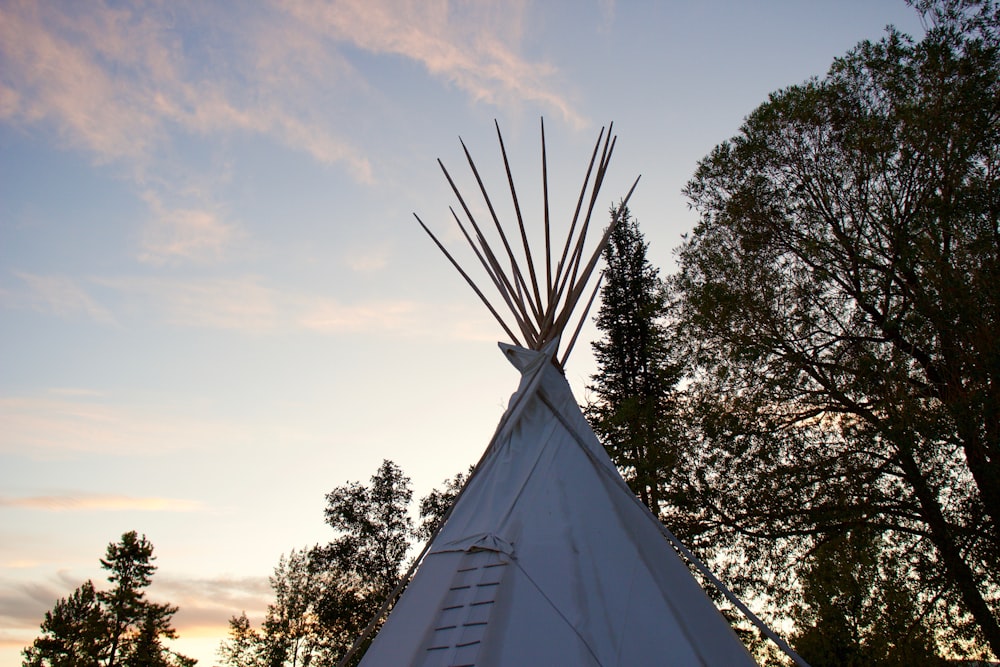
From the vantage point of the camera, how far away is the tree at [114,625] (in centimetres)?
1925

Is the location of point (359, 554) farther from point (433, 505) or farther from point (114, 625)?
point (114, 625)

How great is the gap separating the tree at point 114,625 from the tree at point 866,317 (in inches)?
753

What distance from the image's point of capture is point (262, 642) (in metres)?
21.0

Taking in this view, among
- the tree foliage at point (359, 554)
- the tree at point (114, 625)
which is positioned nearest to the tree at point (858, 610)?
the tree foliage at point (359, 554)

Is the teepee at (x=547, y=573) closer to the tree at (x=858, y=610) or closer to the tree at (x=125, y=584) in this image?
the tree at (x=858, y=610)

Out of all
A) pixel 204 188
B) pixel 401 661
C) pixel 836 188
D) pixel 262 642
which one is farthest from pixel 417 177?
pixel 262 642

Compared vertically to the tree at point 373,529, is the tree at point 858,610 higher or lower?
lower

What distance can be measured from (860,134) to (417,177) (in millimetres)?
5676

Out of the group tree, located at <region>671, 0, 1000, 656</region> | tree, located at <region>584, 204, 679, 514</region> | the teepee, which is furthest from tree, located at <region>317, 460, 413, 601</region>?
the teepee

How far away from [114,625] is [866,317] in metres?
22.6

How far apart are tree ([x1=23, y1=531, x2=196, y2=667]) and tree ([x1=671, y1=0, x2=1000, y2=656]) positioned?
19.1 metres

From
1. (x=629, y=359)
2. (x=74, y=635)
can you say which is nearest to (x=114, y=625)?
(x=74, y=635)

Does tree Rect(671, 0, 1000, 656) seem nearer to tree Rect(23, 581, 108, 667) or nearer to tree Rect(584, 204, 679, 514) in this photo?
tree Rect(584, 204, 679, 514)

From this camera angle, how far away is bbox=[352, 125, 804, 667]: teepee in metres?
2.73
